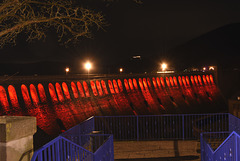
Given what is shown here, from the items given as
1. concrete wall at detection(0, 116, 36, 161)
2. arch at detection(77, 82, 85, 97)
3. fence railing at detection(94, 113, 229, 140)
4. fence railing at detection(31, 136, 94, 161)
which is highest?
arch at detection(77, 82, 85, 97)

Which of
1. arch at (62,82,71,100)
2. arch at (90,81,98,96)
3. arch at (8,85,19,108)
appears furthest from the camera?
arch at (90,81,98,96)

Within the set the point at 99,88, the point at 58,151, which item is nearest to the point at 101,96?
the point at 99,88

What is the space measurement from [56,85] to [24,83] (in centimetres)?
389

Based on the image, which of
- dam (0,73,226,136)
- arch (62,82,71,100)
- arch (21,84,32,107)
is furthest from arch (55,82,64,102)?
arch (21,84,32,107)

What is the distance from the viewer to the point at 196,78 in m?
50.2

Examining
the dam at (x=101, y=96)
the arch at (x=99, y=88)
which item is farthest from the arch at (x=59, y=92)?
the arch at (x=99, y=88)

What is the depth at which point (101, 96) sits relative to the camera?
94.4 ft

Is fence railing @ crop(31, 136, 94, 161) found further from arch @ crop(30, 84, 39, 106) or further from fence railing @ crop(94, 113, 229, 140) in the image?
arch @ crop(30, 84, 39, 106)

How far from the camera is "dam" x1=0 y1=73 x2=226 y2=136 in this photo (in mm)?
19219

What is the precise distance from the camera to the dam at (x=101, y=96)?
19.2 m

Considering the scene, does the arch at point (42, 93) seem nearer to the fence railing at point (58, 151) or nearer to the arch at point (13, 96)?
the arch at point (13, 96)

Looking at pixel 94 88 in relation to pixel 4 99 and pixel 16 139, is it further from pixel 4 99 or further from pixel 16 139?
pixel 16 139

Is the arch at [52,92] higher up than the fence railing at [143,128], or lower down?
higher up

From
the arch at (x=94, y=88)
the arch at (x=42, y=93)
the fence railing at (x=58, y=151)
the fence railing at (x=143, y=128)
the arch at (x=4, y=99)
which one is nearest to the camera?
the fence railing at (x=58, y=151)
